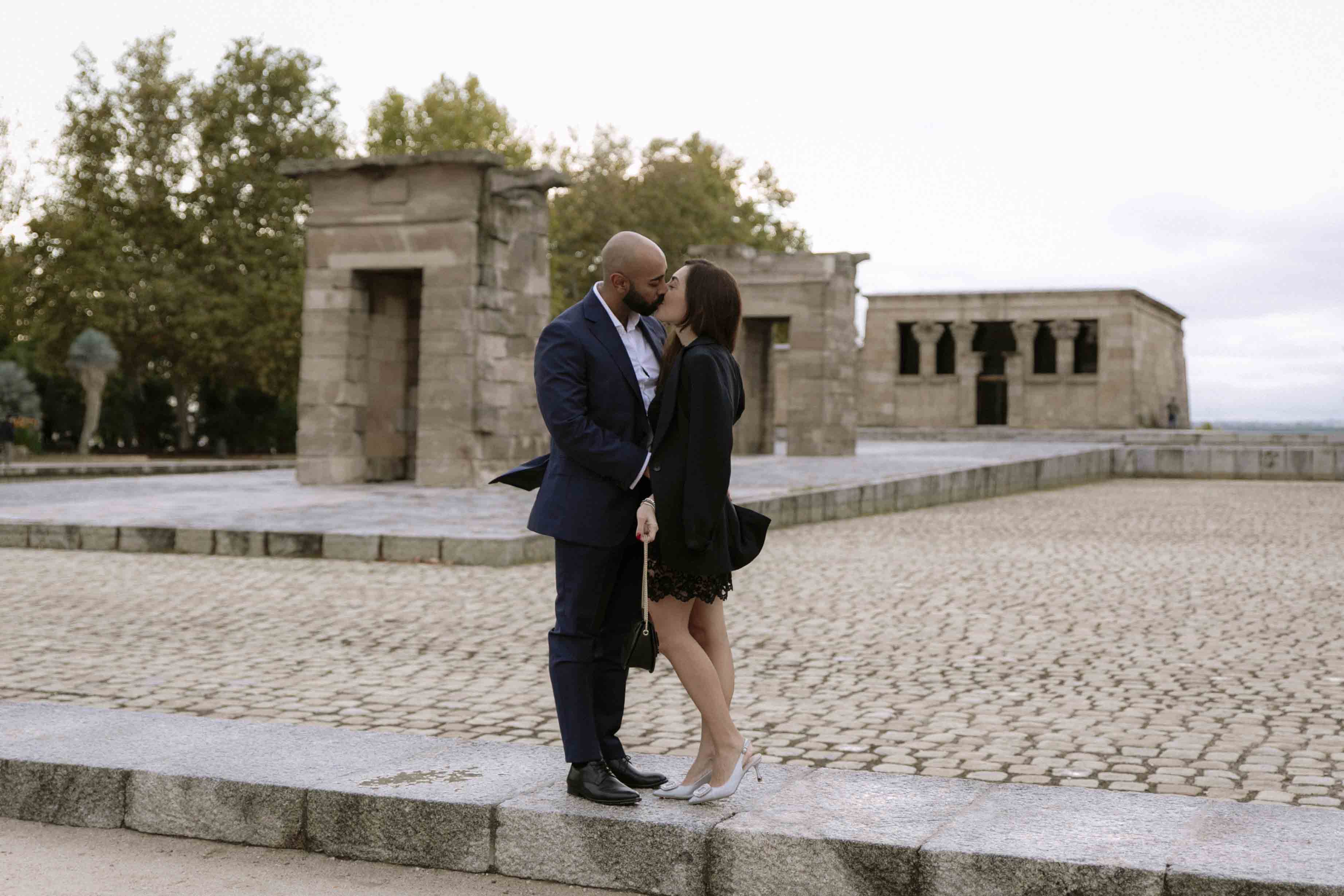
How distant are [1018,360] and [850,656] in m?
43.9

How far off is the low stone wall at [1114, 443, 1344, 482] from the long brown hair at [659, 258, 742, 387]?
2821 centimetres

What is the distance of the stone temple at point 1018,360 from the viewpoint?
159 feet

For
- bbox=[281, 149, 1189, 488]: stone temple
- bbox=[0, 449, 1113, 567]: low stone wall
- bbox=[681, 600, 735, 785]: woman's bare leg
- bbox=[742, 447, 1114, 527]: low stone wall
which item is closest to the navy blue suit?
bbox=[681, 600, 735, 785]: woman's bare leg

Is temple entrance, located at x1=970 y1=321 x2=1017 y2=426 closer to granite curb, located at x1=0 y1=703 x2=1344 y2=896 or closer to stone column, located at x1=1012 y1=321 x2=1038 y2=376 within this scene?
stone column, located at x1=1012 y1=321 x2=1038 y2=376

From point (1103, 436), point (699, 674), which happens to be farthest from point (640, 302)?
point (1103, 436)

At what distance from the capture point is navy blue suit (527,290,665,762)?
13.3ft

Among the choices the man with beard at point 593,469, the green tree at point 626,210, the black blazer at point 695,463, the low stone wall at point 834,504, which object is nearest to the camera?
the black blazer at point 695,463

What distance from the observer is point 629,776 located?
4.28 metres

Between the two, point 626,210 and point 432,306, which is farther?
point 626,210

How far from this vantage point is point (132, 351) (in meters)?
39.3

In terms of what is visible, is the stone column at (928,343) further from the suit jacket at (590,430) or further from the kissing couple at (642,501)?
the suit jacket at (590,430)

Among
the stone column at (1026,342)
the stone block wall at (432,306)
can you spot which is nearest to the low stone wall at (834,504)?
the stone block wall at (432,306)

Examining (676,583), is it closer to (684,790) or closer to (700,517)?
(700,517)

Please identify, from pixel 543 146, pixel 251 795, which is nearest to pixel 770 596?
pixel 251 795
